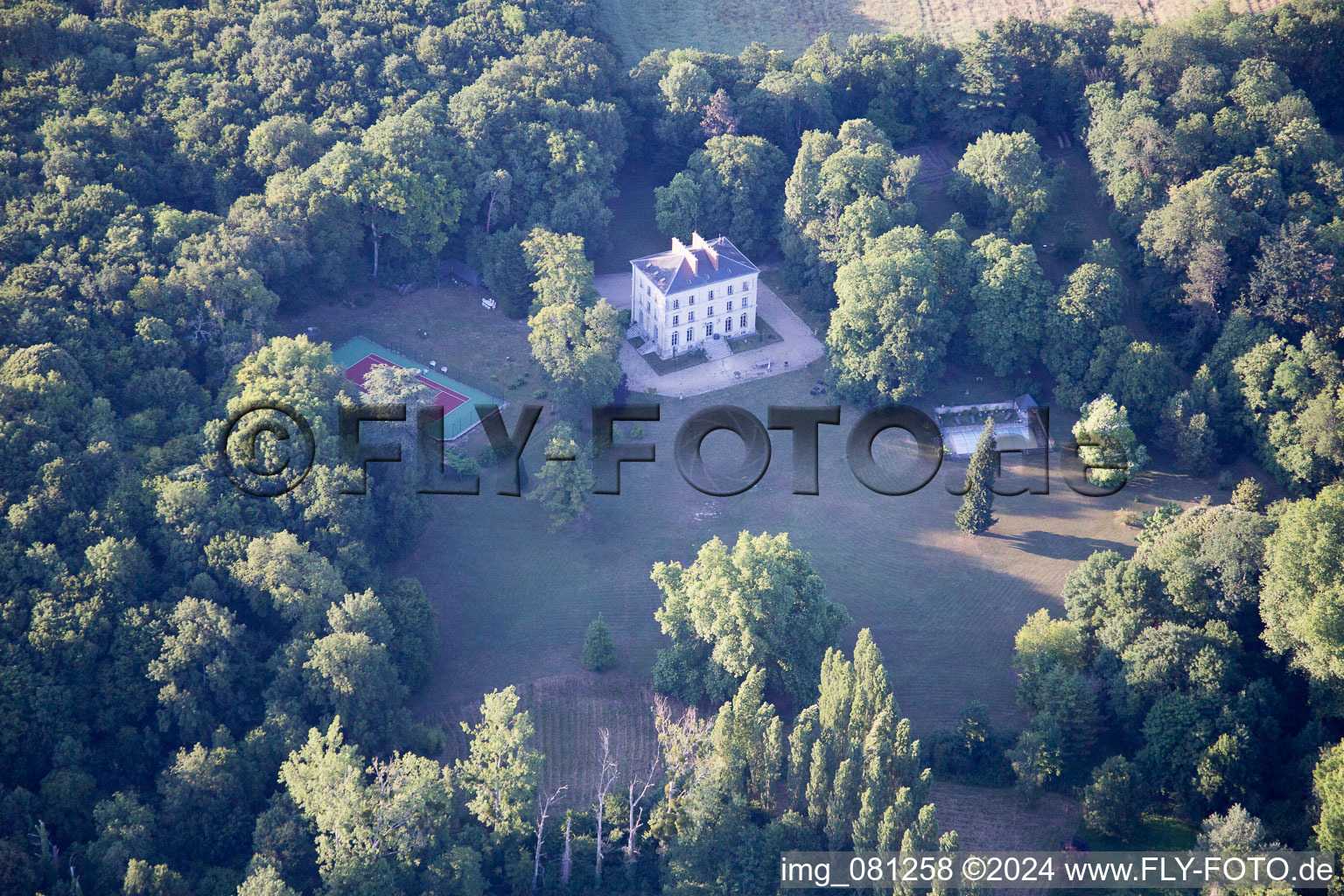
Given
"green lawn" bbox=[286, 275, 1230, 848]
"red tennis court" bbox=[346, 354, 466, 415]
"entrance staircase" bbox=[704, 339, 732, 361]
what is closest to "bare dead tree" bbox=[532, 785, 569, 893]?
"green lawn" bbox=[286, 275, 1230, 848]

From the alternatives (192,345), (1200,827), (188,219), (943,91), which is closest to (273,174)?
(188,219)

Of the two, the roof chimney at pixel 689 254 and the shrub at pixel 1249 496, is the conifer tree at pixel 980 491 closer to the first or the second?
the shrub at pixel 1249 496

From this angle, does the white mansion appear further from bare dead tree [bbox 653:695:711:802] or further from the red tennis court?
bare dead tree [bbox 653:695:711:802]

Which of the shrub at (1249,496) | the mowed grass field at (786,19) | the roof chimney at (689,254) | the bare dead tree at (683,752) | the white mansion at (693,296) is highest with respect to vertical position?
the mowed grass field at (786,19)

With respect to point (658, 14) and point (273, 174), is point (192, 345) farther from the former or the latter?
point (658, 14)

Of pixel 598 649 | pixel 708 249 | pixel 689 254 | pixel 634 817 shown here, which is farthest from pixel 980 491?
pixel 634 817

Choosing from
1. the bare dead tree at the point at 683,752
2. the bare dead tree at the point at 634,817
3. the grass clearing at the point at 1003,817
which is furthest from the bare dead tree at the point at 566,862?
the grass clearing at the point at 1003,817
